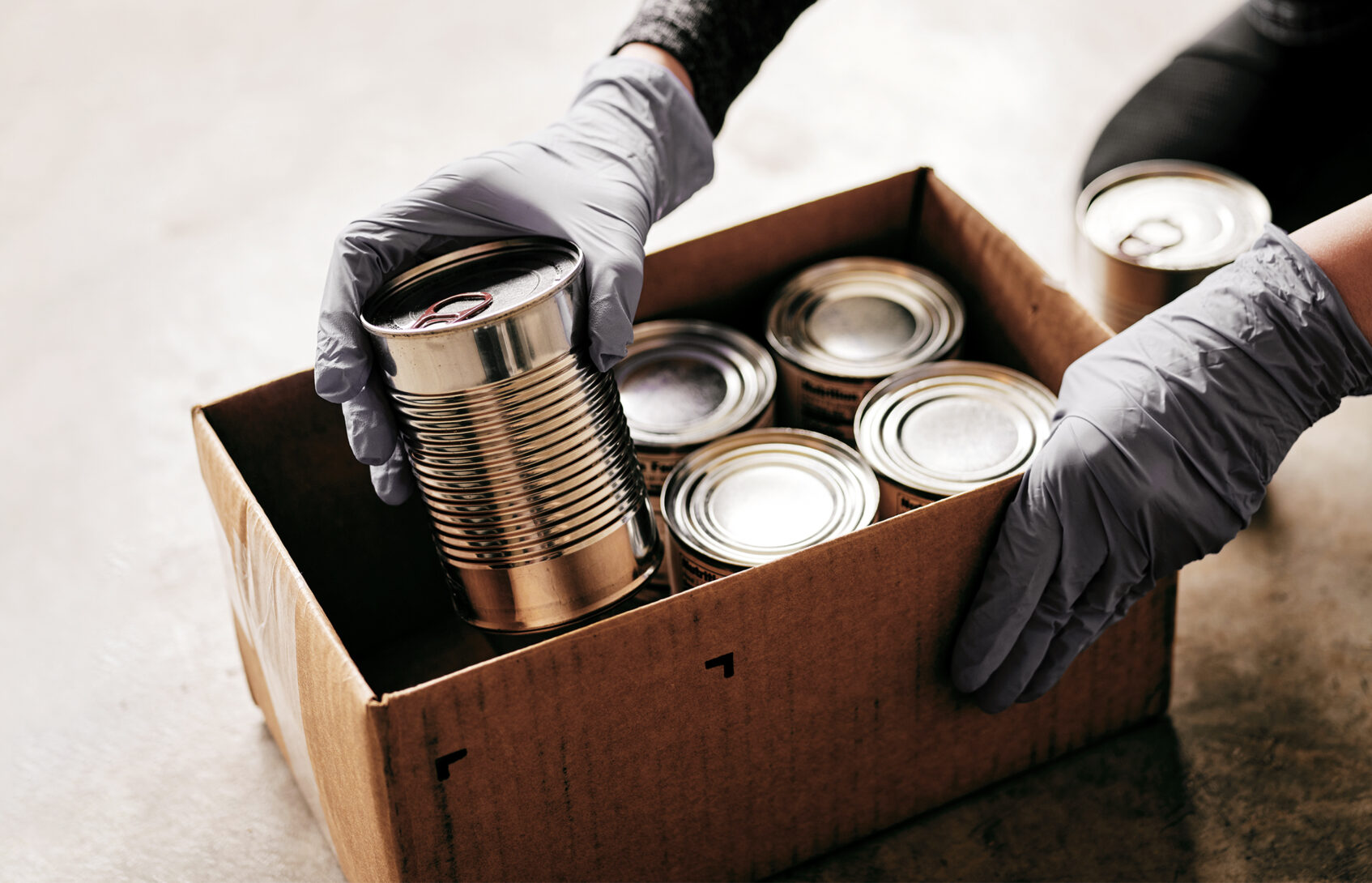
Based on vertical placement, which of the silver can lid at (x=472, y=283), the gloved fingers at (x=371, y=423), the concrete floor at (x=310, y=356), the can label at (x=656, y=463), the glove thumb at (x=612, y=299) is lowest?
the concrete floor at (x=310, y=356)

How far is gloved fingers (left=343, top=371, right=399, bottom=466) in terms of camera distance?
1.32 m

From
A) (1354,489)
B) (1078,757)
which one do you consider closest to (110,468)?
(1078,757)

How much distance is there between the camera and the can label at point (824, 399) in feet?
5.36

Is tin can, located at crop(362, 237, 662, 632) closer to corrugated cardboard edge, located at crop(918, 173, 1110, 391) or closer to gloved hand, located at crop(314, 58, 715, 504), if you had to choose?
gloved hand, located at crop(314, 58, 715, 504)

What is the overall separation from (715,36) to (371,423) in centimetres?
89

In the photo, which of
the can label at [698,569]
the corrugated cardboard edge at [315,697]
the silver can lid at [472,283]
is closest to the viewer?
the corrugated cardboard edge at [315,697]

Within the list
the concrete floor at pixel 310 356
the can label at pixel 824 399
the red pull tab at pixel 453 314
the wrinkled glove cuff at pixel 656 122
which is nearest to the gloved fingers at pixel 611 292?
the red pull tab at pixel 453 314

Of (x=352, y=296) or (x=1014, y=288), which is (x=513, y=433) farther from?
(x=1014, y=288)

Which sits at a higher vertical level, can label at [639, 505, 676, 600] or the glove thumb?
the glove thumb

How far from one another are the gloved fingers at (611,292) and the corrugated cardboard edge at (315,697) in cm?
41

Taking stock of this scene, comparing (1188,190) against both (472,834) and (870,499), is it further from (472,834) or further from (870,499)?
(472,834)

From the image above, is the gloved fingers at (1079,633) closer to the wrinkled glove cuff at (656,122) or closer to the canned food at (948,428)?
the canned food at (948,428)

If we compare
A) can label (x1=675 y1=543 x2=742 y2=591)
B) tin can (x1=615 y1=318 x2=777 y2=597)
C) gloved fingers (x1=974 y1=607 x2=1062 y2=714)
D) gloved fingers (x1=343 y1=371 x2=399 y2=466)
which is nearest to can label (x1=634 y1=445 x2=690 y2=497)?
tin can (x1=615 y1=318 x2=777 y2=597)

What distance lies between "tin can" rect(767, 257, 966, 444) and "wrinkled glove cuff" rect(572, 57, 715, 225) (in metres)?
0.24
